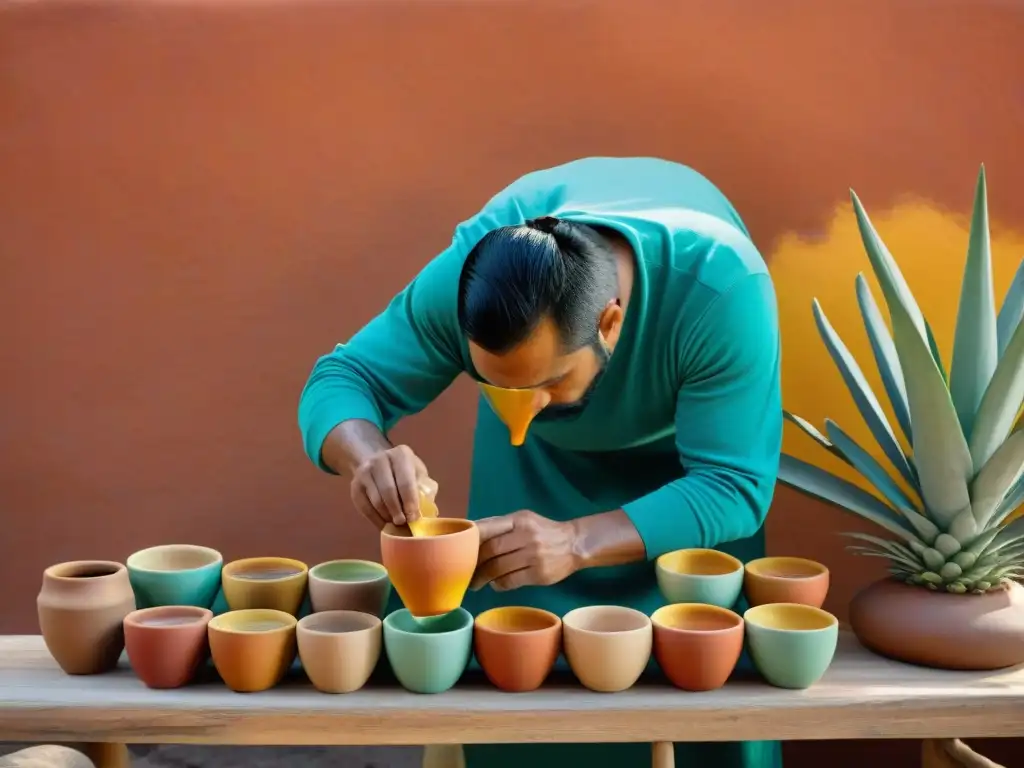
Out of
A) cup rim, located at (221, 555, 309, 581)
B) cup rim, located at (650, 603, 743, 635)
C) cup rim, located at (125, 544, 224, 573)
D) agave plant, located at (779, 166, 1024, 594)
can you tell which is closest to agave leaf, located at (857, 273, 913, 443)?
agave plant, located at (779, 166, 1024, 594)

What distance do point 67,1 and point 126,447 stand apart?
1.03 metres

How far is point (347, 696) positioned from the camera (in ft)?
4.31

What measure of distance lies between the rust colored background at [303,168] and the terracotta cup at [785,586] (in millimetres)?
812

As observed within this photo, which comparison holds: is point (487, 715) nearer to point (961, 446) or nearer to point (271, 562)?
point (271, 562)

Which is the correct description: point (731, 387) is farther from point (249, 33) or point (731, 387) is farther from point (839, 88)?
point (249, 33)

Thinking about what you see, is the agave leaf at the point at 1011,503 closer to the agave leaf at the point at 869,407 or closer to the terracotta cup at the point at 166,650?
the agave leaf at the point at 869,407

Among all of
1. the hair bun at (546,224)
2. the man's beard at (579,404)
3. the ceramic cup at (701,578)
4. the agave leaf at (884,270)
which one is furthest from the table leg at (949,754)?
the hair bun at (546,224)

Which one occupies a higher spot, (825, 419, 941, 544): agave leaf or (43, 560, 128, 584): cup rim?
(825, 419, 941, 544): agave leaf

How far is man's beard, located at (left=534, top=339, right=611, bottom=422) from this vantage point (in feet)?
4.86

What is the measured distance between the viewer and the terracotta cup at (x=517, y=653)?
1301 millimetres

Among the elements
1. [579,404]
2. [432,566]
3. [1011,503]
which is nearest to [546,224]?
[579,404]

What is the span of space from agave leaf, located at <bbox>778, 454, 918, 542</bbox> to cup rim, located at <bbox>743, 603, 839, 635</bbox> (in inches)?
9.7

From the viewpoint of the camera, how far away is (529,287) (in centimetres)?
133

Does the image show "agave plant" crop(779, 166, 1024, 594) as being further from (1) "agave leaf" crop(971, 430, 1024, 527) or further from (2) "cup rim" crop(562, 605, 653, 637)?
(2) "cup rim" crop(562, 605, 653, 637)
